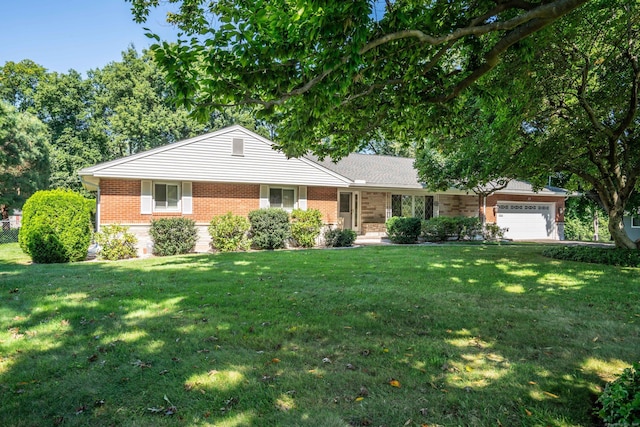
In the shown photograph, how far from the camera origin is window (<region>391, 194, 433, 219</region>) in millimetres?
21125

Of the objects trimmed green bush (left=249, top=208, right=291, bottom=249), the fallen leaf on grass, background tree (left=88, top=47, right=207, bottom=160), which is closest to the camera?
the fallen leaf on grass

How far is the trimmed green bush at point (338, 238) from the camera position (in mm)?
15844

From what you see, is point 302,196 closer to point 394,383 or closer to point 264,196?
point 264,196

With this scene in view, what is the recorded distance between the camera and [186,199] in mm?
14906

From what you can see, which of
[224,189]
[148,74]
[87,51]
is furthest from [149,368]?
[148,74]

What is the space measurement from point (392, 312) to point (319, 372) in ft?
7.23

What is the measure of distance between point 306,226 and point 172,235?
537 centimetres

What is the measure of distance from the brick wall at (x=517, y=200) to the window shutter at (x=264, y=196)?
14305 millimetres

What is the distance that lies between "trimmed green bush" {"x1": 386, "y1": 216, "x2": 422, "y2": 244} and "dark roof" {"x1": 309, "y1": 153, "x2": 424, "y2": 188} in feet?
8.27

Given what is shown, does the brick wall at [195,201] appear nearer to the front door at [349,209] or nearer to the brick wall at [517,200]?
the front door at [349,209]

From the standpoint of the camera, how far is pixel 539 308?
564cm

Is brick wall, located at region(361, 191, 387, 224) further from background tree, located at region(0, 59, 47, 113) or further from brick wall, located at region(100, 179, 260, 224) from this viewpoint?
background tree, located at region(0, 59, 47, 113)

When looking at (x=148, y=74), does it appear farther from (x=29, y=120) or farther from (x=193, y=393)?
(x=193, y=393)

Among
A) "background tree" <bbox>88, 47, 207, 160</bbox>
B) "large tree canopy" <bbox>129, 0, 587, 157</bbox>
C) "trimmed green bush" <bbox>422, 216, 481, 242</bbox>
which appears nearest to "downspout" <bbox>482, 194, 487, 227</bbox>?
"trimmed green bush" <bbox>422, 216, 481, 242</bbox>
